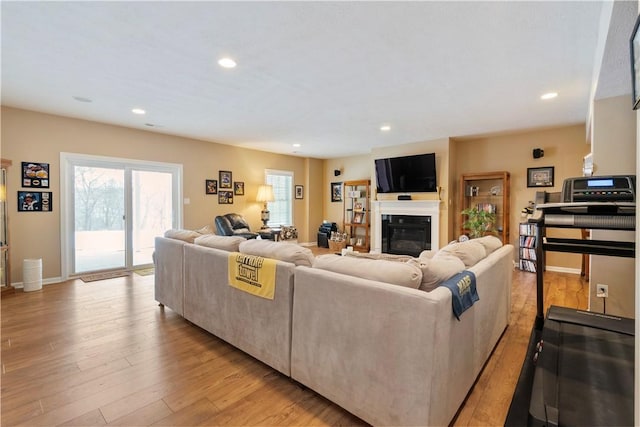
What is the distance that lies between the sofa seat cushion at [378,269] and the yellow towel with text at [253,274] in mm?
339

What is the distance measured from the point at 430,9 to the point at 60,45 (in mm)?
2833

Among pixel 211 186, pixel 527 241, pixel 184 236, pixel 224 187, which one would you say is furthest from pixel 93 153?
pixel 527 241

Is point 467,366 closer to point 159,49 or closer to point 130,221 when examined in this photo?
point 159,49

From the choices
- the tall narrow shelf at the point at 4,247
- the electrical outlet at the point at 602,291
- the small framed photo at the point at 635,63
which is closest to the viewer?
the small framed photo at the point at 635,63

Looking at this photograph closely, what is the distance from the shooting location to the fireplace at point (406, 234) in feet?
20.0

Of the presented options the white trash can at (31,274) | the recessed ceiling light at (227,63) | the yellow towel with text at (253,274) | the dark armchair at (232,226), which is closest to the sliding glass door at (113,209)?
the white trash can at (31,274)

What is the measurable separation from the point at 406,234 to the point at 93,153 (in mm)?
5758

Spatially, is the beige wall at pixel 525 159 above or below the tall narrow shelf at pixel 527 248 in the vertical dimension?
above

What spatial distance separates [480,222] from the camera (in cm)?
535

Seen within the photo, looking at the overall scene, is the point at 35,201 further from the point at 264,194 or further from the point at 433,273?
the point at 433,273

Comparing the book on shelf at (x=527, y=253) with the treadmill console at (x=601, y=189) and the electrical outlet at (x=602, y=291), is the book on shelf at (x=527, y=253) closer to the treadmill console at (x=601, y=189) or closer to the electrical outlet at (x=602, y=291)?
the electrical outlet at (x=602, y=291)

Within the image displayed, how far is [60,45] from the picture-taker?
95.5 inches

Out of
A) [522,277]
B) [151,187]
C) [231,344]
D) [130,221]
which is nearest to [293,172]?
[151,187]

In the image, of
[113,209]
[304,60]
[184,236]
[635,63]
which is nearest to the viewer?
[635,63]
